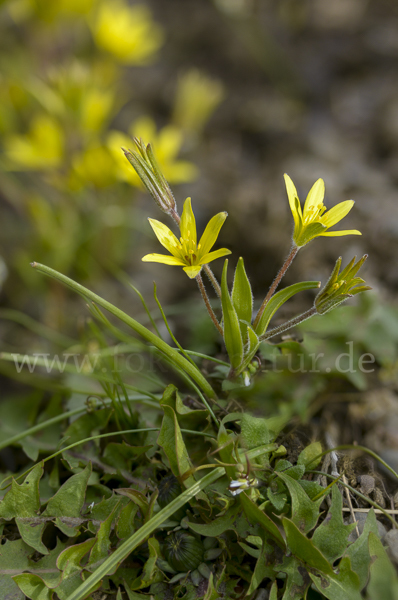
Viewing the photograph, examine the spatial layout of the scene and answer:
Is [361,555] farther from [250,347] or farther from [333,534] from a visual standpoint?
[250,347]

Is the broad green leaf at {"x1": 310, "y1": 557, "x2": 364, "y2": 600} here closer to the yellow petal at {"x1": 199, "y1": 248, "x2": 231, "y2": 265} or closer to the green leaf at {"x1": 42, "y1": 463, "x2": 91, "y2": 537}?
the green leaf at {"x1": 42, "y1": 463, "x2": 91, "y2": 537}

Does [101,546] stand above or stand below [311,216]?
below

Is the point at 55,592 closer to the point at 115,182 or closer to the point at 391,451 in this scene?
the point at 391,451

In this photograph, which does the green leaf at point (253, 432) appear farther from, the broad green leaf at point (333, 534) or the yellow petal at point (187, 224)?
the yellow petal at point (187, 224)

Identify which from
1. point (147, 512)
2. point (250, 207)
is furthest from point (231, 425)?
point (250, 207)

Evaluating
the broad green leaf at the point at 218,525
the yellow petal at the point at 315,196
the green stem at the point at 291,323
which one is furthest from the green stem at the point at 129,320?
the yellow petal at the point at 315,196

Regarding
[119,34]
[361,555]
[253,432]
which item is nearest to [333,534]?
[361,555]
